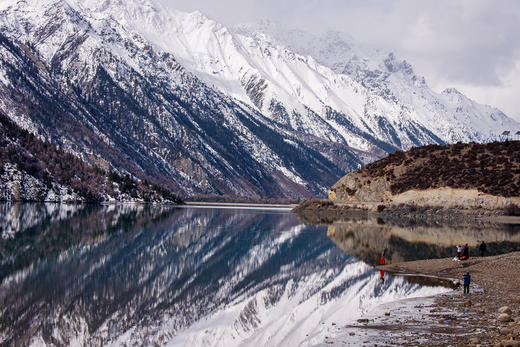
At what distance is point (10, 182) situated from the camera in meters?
176

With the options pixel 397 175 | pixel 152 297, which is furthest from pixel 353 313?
pixel 397 175

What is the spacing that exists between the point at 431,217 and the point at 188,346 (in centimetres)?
11976

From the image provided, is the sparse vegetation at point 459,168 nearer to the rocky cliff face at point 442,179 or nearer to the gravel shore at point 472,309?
the rocky cliff face at point 442,179

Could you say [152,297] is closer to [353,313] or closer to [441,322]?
[353,313]

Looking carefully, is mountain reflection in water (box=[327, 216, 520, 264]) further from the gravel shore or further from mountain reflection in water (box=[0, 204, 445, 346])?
the gravel shore

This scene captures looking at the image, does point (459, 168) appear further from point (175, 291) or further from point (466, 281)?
point (175, 291)

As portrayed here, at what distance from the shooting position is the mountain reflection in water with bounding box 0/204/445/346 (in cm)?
3003

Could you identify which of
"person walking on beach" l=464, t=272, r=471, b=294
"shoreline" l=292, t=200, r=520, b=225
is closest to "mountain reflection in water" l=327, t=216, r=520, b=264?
"person walking on beach" l=464, t=272, r=471, b=294

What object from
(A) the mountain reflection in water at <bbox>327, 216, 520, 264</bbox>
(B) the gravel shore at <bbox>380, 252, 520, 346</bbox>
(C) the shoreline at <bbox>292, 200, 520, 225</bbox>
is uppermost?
(C) the shoreline at <bbox>292, 200, 520, 225</bbox>

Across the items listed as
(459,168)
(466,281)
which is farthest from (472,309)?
(459,168)

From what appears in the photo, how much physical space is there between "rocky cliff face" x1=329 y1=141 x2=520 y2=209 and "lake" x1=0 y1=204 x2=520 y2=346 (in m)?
60.0

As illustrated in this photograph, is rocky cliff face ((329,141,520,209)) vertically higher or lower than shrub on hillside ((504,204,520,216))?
higher

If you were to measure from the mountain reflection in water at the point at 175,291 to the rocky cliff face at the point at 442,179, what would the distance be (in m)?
75.7

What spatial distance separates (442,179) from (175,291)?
11414 centimetres
